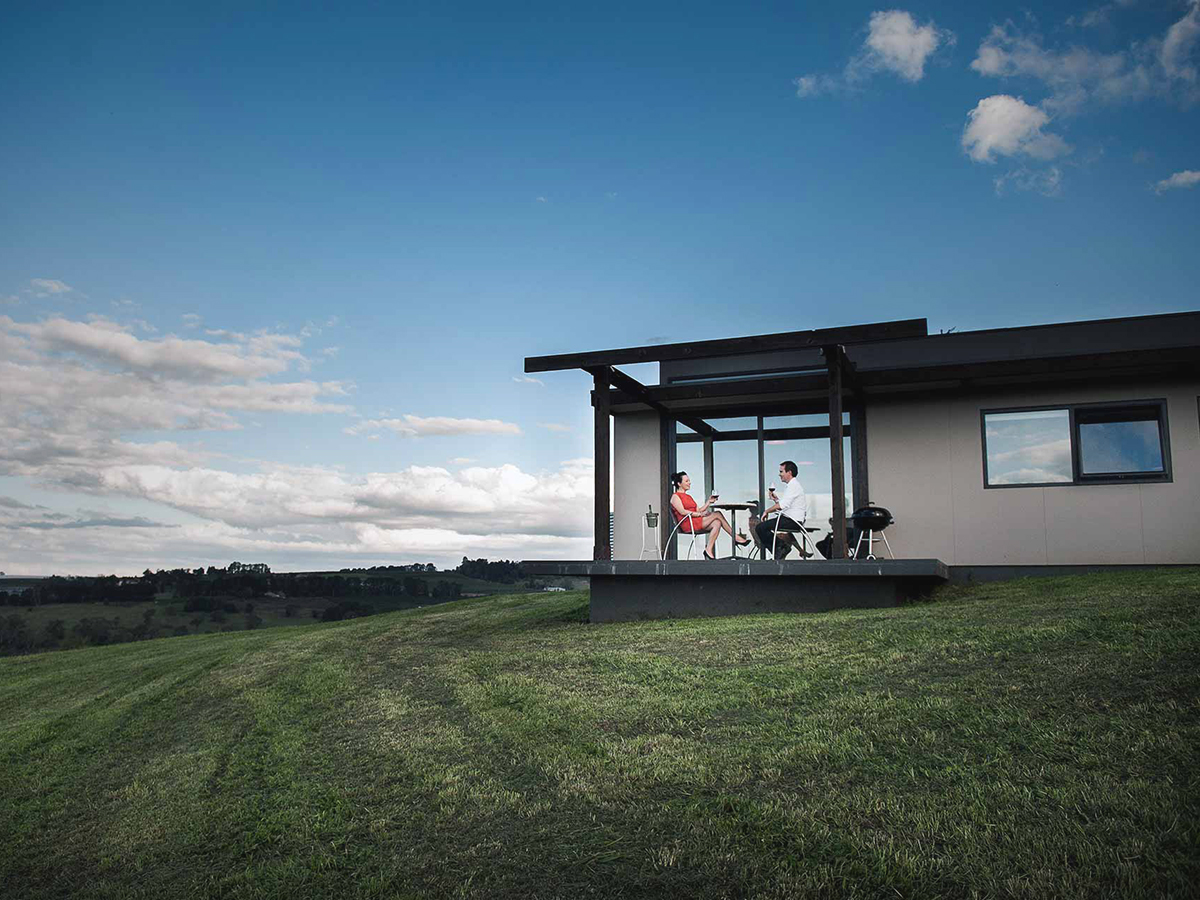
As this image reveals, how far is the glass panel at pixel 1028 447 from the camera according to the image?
40.2ft

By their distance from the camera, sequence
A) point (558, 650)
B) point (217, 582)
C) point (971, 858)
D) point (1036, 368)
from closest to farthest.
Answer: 1. point (971, 858)
2. point (558, 650)
3. point (1036, 368)
4. point (217, 582)

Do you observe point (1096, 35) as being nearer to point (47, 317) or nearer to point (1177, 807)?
point (1177, 807)

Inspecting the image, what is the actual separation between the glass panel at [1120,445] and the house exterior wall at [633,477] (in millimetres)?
6138

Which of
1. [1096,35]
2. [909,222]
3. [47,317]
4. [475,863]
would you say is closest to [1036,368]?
[909,222]

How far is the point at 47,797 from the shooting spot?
6.21 meters

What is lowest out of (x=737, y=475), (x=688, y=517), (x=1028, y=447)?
(x=688, y=517)

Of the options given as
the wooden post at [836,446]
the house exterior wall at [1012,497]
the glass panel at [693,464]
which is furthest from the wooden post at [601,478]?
the house exterior wall at [1012,497]

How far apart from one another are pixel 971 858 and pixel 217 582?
126 feet

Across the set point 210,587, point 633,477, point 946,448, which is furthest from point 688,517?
point 210,587

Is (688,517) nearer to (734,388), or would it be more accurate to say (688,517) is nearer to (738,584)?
(738,584)

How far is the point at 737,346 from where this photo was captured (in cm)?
1138

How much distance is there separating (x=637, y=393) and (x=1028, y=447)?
18.3 ft

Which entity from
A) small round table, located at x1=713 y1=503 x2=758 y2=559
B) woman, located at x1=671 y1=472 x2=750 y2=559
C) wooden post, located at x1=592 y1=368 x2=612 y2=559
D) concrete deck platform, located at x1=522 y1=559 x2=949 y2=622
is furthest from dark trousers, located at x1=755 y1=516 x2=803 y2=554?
wooden post, located at x1=592 y1=368 x2=612 y2=559

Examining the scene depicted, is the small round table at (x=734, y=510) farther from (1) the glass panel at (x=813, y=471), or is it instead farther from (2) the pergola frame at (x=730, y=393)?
(2) the pergola frame at (x=730, y=393)
